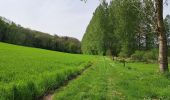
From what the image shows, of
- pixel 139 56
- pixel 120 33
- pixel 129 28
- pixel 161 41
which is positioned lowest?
pixel 139 56

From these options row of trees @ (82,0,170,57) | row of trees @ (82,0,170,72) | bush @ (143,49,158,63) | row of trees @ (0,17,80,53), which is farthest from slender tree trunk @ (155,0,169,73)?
row of trees @ (0,17,80,53)

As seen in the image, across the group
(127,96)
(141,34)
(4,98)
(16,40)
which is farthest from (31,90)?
(16,40)

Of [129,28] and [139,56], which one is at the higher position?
[129,28]

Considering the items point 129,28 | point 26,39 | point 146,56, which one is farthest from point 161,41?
point 26,39

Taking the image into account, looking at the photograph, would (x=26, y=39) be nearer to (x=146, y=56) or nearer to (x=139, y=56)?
(x=139, y=56)

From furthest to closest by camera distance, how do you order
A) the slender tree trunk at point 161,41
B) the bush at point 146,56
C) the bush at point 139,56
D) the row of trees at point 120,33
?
the row of trees at point 120,33
the bush at point 139,56
the bush at point 146,56
the slender tree trunk at point 161,41

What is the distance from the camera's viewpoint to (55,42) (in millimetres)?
170500

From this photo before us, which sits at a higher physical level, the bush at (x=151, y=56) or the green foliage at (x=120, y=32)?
the green foliage at (x=120, y=32)

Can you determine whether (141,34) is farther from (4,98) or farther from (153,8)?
(4,98)

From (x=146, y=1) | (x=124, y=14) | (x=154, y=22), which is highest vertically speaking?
(x=124, y=14)

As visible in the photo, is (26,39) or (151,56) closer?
(151,56)

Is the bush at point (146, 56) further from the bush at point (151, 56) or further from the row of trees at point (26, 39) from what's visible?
the row of trees at point (26, 39)

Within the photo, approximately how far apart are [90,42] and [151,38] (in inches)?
1180

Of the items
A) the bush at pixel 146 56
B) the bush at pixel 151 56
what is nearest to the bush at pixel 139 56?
the bush at pixel 146 56
